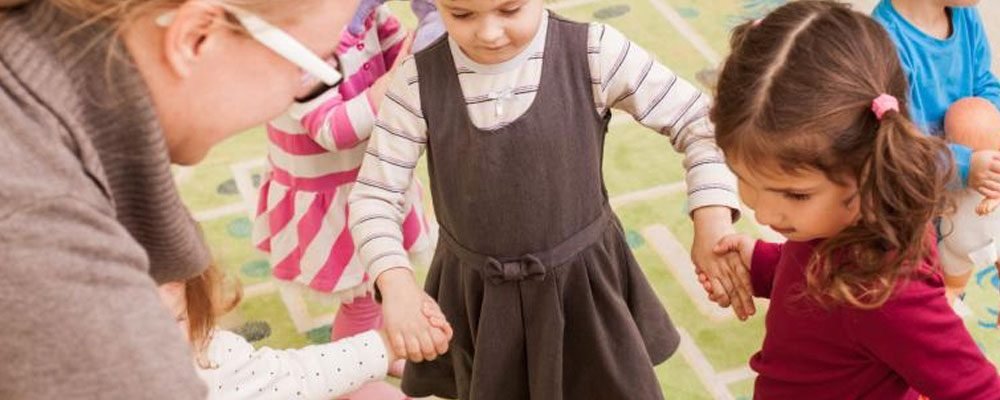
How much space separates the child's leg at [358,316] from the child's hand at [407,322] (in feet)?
1.50

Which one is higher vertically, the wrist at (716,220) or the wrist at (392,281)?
the wrist at (716,220)

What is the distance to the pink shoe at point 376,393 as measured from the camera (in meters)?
1.73

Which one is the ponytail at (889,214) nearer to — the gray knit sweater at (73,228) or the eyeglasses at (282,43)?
the eyeglasses at (282,43)

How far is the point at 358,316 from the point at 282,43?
1.04 meters

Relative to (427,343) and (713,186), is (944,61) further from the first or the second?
(427,343)

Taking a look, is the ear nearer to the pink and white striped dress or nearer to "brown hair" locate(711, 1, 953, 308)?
"brown hair" locate(711, 1, 953, 308)

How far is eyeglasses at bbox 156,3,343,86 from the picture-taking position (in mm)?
717

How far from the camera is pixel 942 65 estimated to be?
61.1 inches

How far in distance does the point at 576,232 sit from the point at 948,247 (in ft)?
2.04

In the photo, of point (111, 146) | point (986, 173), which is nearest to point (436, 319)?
point (111, 146)

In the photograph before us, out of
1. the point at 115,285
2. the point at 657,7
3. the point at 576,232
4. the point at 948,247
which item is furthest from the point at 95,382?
the point at 657,7

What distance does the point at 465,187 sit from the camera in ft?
4.31

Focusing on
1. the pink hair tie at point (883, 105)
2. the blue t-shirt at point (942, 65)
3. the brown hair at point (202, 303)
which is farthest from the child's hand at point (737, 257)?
the brown hair at point (202, 303)

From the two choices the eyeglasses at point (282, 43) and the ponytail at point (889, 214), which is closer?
the eyeglasses at point (282, 43)
